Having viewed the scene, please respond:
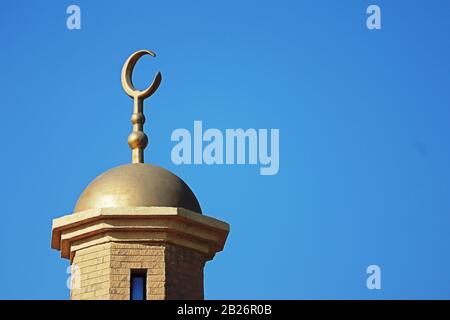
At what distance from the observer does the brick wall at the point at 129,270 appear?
24.3 m

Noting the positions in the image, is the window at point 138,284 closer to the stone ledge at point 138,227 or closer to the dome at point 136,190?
the stone ledge at point 138,227

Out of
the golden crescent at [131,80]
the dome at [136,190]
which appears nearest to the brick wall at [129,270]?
the dome at [136,190]

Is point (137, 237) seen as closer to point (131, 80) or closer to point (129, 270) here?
point (129, 270)

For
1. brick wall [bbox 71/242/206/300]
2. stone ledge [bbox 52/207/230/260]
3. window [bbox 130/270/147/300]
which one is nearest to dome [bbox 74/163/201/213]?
stone ledge [bbox 52/207/230/260]

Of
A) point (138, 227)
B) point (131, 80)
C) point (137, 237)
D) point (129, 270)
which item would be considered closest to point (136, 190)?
point (138, 227)

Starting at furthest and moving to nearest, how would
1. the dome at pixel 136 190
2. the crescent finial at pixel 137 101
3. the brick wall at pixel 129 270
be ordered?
the crescent finial at pixel 137 101 → the dome at pixel 136 190 → the brick wall at pixel 129 270

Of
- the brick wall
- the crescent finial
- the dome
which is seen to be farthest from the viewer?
the crescent finial

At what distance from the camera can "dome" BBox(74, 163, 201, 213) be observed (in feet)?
81.0

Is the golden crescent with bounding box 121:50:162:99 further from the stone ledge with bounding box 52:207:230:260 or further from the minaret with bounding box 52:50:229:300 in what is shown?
the stone ledge with bounding box 52:207:230:260

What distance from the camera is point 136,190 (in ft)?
81.1

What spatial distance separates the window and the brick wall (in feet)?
0.22

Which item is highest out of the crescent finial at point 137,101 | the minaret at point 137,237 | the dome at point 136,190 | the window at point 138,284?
the crescent finial at point 137,101
